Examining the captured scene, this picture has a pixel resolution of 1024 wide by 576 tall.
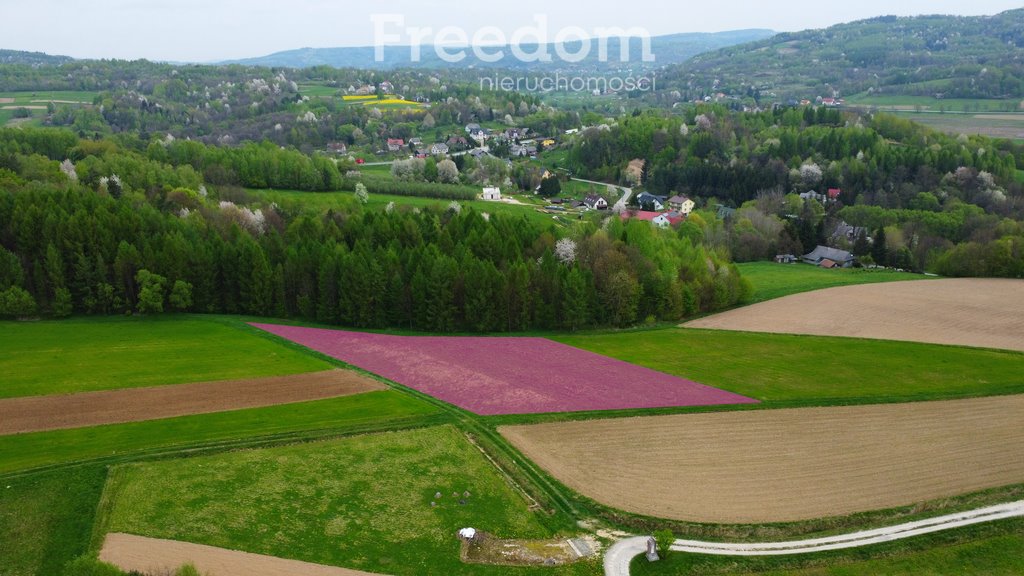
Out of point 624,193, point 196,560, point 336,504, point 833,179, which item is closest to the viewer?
point 196,560

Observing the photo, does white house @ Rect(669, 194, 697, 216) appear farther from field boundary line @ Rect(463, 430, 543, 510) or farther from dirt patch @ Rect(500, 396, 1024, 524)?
field boundary line @ Rect(463, 430, 543, 510)

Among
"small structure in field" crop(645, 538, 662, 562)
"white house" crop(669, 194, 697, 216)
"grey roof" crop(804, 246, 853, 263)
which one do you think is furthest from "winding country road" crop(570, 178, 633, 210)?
"small structure in field" crop(645, 538, 662, 562)

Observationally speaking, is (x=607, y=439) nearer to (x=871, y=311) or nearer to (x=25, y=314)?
(x=871, y=311)

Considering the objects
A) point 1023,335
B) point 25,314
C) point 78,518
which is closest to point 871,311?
point 1023,335

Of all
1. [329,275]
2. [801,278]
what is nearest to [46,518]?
[329,275]

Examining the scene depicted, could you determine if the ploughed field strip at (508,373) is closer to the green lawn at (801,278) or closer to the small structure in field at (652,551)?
the small structure in field at (652,551)

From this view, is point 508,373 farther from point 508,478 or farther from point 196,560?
point 196,560

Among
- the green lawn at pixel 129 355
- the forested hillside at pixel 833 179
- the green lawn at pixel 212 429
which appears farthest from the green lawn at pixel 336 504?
the forested hillside at pixel 833 179
